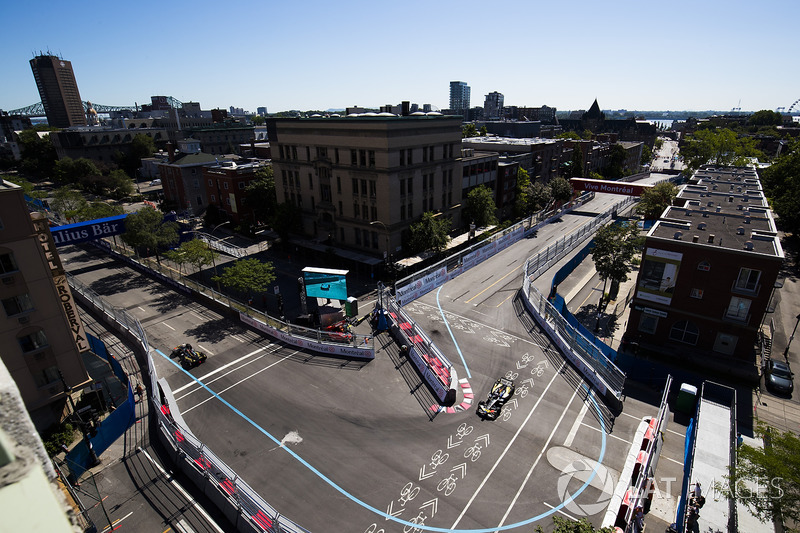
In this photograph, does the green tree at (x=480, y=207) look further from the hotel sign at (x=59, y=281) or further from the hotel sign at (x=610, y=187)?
the hotel sign at (x=59, y=281)

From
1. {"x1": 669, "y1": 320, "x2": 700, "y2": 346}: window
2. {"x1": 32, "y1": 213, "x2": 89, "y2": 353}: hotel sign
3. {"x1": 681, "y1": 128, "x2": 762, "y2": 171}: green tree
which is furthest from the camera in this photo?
{"x1": 681, "y1": 128, "x2": 762, "y2": 171}: green tree

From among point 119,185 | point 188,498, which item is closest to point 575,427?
point 188,498

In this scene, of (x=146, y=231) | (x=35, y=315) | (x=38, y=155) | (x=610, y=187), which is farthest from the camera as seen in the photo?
(x=38, y=155)

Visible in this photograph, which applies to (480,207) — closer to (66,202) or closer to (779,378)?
(779,378)

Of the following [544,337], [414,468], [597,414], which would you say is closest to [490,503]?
[414,468]

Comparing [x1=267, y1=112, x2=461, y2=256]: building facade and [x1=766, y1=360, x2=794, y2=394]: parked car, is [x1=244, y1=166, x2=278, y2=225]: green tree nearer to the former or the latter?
[x1=267, y1=112, x2=461, y2=256]: building facade

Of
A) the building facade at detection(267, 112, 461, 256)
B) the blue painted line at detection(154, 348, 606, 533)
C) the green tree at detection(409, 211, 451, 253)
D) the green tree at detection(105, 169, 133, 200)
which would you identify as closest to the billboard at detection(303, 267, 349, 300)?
the blue painted line at detection(154, 348, 606, 533)

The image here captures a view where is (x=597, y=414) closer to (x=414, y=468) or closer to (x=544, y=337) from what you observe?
(x=544, y=337)
